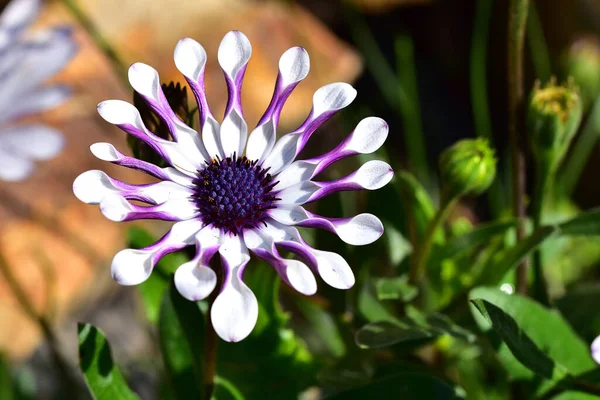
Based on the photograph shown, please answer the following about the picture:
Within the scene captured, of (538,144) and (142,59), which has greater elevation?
(142,59)

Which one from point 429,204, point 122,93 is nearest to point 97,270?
point 122,93

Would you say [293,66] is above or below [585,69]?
above

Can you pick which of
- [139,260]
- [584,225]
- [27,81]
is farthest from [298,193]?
[27,81]

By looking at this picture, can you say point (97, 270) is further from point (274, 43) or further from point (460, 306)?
point (460, 306)

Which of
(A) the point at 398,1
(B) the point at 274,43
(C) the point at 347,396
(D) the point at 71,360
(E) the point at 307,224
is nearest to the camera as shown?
(E) the point at 307,224

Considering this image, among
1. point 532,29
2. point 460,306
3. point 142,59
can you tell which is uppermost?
point 142,59

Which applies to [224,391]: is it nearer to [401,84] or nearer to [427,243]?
[427,243]
